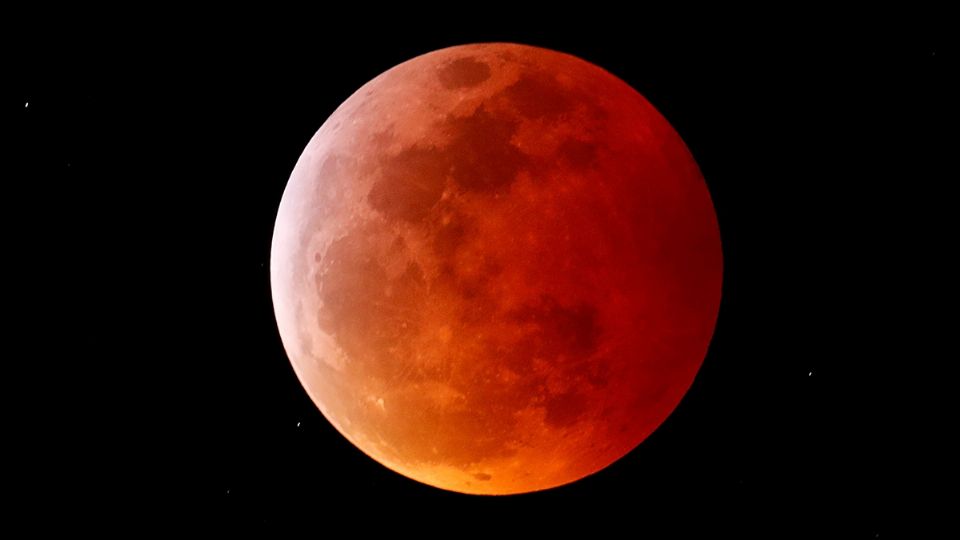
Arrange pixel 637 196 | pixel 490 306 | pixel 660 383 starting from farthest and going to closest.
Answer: pixel 660 383
pixel 637 196
pixel 490 306

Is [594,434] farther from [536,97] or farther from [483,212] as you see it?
[536,97]

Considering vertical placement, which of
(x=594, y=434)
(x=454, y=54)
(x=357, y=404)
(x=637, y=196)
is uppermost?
(x=454, y=54)

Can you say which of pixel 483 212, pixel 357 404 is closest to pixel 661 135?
pixel 483 212

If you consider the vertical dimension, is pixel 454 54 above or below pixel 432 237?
above

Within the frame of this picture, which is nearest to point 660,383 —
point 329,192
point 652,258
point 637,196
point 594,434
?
point 594,434

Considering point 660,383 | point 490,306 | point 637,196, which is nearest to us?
point 490,306

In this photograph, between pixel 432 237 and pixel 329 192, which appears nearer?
pixel 432 237
